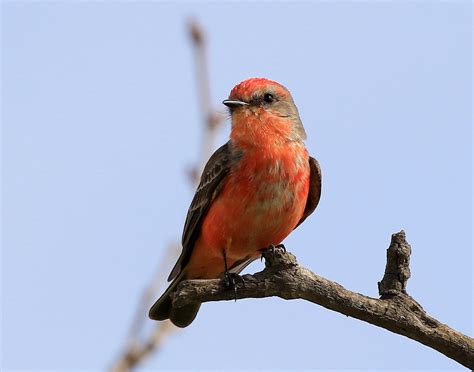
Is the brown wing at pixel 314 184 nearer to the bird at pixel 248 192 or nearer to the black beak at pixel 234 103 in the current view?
the bird at pixel 248 192

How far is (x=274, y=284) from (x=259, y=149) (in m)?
2.14

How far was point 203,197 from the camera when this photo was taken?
29.4 ft

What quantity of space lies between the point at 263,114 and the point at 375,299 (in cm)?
311

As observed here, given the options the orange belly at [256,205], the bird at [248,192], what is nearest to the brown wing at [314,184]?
the bird at [248,192]

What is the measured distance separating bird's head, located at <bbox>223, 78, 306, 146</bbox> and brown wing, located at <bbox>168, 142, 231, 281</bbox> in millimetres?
307

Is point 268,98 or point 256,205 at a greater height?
point 268,98

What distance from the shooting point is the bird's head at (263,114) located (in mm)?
9031

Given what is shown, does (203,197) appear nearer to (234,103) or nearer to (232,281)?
(234,103)

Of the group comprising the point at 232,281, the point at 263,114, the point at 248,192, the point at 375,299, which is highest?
the point at 263,114

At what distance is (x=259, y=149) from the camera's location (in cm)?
877

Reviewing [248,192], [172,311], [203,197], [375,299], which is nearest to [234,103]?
[203,197]

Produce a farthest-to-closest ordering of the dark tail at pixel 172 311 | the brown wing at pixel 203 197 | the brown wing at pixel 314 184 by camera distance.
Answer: the brown wing at pixel 314 184 → the dark tail at pixel 172 311 → the brown wing at pixel 203 197

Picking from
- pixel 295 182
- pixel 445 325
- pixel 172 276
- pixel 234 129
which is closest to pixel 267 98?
pixel 234 129

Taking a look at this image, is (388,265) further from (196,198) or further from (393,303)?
(196,198)
